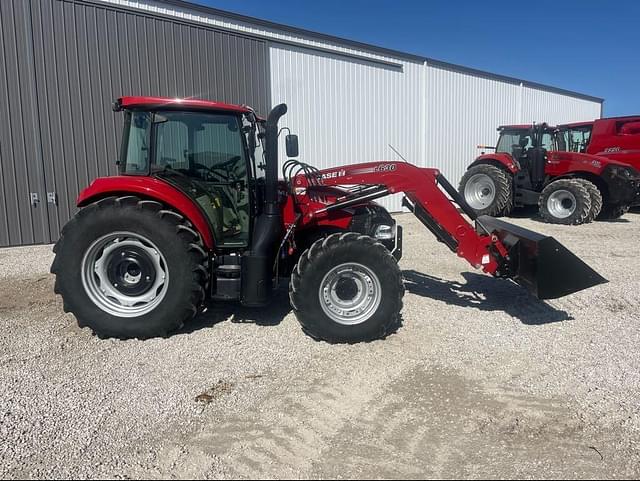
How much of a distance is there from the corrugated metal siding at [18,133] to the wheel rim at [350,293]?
6996mm

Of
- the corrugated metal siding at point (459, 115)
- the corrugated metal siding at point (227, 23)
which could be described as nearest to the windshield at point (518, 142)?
the corrugated metal siding at point (459, 115)

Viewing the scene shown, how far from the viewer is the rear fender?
1189cm

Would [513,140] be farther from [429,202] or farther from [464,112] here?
[429,202]

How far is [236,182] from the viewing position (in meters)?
4.37

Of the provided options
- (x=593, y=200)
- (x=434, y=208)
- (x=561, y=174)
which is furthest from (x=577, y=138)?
(x=434, y=208)

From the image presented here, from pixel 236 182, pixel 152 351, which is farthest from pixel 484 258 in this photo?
pixel 152 351

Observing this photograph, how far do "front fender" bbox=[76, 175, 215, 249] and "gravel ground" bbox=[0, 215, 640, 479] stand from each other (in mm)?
1052

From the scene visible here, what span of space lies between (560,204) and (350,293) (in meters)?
8.95

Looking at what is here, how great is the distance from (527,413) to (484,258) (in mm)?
1832

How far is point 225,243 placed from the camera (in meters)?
4.37

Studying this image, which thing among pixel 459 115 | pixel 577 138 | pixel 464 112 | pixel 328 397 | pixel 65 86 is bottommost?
pixel 328 397

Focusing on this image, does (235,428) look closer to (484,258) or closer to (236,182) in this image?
(236,182)

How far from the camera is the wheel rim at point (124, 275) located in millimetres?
4113

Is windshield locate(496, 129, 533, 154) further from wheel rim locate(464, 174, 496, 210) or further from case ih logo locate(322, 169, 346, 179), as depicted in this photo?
case ih logo locate(322, 169, 346, 179)
